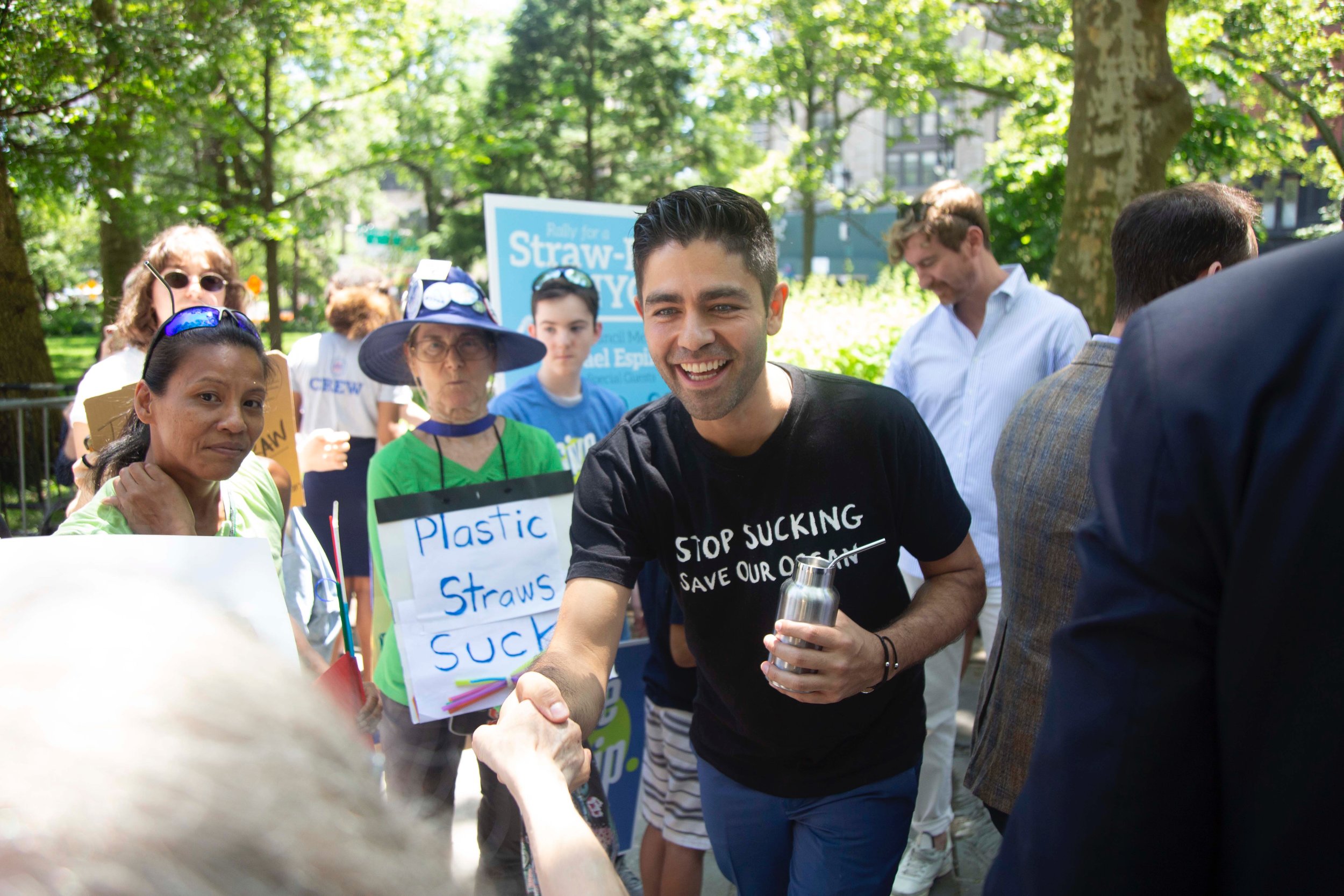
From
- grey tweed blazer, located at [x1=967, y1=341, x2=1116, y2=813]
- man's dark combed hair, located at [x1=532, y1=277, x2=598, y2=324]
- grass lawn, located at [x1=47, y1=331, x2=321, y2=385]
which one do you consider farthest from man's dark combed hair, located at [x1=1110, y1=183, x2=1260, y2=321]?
grass lawn, located at [x1=47, y1=331, x2=321, y2=385]

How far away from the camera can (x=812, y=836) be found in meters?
2.15

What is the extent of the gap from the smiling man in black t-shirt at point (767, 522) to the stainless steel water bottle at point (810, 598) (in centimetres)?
27

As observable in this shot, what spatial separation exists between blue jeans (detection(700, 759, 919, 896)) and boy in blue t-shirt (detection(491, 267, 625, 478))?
1.87 metres

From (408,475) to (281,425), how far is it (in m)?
0.57

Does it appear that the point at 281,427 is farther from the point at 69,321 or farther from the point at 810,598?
the point at 69,321

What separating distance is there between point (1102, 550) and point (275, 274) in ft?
50.9

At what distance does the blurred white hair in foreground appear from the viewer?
0.55 meters

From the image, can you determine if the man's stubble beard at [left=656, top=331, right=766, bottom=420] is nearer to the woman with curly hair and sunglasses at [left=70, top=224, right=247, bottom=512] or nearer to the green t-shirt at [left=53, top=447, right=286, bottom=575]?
the green t-shirt at [left=53, top=447, right=286, bottom=575]

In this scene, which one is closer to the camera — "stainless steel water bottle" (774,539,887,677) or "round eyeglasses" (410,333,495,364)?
"stainless steel water bottle" (774,539,887,677)

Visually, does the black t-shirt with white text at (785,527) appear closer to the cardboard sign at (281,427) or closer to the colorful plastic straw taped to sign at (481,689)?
A: the colorful plastic straw taped to sign at (481,689)

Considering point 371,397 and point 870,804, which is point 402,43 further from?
point 870,804

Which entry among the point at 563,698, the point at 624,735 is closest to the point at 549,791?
the point at 563,698

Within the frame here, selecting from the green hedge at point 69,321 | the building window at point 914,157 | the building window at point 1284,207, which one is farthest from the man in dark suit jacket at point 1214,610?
the building window at point 914,157

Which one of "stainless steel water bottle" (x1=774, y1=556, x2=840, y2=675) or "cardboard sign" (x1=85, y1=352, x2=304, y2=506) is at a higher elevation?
"cardboard sign" (x1=85, y1=352, x2=304, y2=506)
